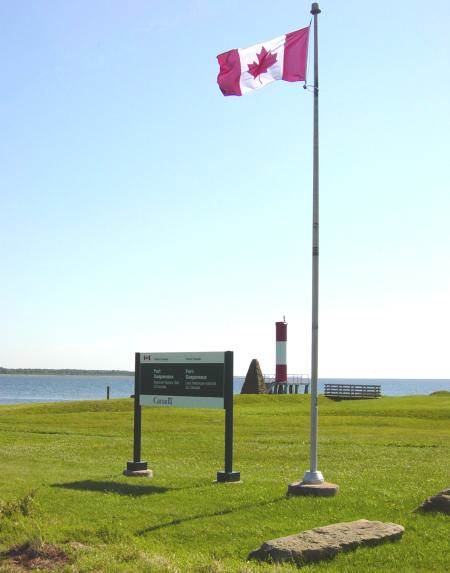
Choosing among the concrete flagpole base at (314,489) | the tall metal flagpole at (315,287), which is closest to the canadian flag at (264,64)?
the tall metal flagpole at (315,287)

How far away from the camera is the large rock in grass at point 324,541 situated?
9422mm

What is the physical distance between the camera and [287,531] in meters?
10.9

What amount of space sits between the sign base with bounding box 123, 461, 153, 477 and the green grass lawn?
0.34 meters

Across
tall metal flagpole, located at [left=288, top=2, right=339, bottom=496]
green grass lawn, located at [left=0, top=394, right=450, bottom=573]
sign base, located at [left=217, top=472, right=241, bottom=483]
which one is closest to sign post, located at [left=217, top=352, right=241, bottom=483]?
sign base, located at [left=217, top=472, right=241, bottom=483]

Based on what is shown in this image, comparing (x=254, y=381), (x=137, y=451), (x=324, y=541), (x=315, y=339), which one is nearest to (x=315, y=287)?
(x=315, y=339)

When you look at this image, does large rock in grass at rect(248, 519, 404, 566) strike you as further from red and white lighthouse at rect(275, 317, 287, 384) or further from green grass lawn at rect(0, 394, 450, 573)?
red and white lighthouse at rect(275, 317, 287, 384)

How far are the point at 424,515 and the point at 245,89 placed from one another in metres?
9.20

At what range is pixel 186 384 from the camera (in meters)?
16.4

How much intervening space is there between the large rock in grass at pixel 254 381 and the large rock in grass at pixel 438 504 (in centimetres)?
5194

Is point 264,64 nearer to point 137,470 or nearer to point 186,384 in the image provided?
point 186,384

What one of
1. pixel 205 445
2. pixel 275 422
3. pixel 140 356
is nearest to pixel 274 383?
pixel 275 422

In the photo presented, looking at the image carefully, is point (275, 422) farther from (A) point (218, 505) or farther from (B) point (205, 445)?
(A) point (218, 505)

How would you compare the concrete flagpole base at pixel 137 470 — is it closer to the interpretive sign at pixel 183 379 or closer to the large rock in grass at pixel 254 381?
the interpretive sign at pixel 183 379

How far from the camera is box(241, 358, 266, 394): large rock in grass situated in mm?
63812
